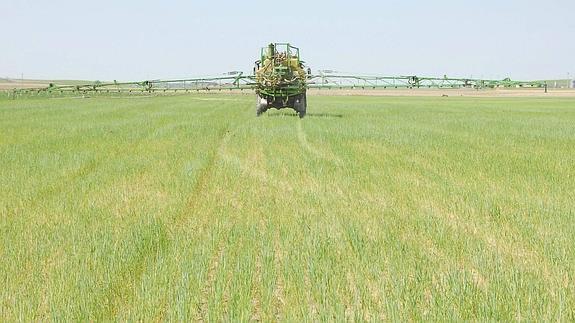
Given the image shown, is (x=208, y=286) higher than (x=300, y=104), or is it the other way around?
(x=300, y=104)

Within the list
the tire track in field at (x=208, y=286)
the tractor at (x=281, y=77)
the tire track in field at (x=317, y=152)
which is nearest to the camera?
the tire track in field at (x=208, y=286)

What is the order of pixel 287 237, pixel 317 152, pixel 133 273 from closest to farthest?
pixel 133 273, pixel 287 237, pixel 317 152

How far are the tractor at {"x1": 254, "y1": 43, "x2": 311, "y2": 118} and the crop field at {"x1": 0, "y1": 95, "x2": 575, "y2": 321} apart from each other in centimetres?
1260

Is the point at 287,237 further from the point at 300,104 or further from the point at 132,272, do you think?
the point at 300,104

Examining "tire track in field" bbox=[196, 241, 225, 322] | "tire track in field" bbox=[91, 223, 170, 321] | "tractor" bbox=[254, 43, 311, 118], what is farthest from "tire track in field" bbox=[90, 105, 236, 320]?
"tractor" bbox=[254, 43, 311, 118]

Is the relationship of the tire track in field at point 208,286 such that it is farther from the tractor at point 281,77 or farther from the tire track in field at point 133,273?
the tractor at point 281,77

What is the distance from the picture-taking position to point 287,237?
5195mm

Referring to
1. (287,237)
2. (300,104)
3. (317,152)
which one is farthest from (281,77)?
(287,237)

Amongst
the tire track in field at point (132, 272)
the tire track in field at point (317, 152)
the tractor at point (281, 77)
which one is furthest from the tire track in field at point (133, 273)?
the tractor at point (281, 77)

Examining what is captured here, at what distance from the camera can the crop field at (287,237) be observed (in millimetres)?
3504

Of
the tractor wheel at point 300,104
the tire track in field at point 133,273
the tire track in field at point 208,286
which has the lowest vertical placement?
the tire track in field at point 208,286

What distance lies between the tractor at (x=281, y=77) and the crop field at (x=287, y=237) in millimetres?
12603

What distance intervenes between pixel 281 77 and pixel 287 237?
749 inches

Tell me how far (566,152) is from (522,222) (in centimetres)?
777
